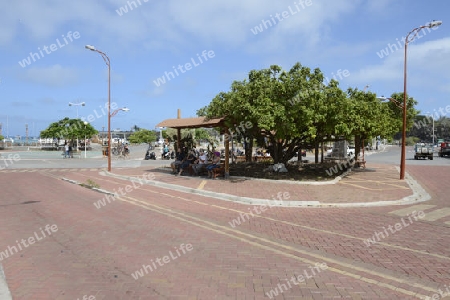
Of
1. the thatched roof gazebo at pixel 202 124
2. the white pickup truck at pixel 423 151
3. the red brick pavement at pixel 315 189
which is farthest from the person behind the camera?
the white pickup truck at pixel 423 151

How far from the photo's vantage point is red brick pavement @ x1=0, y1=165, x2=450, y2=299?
453cm

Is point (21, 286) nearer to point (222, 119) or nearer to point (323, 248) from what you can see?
point (323, 248)

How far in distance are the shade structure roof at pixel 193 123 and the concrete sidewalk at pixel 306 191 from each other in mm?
2720

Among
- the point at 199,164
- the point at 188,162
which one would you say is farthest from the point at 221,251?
the point at 188,162

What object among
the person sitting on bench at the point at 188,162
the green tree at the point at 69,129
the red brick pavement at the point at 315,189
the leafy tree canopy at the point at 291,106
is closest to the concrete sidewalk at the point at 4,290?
the red brick pavement at the point at 315,189

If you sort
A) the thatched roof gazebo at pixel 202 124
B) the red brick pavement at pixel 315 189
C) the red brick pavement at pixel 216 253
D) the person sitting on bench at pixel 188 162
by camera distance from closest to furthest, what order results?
1. the red brick pavement at pixel 216 253
2. the red brick pavement at pixel 315 189
3. the thatched roof gazebo at pixel 202 124
4. the person sitting on bench at pixel 188 162

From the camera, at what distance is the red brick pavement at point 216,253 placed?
14.9 ft

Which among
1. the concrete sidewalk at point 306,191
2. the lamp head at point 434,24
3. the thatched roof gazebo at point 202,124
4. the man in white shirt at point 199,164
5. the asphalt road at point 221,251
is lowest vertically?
the asphalt road at point 221,251

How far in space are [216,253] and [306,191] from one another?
7490 millimetres

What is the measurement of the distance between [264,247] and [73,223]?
14.7 feet

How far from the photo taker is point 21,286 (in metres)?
4.61

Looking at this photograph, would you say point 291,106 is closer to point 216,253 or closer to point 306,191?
point 306,191

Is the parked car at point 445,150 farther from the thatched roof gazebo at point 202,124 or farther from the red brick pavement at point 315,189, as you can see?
the thatched roof gazebo at point 202,124

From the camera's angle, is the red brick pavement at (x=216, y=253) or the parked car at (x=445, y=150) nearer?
the red brick pavement at (x=216, y=253)
